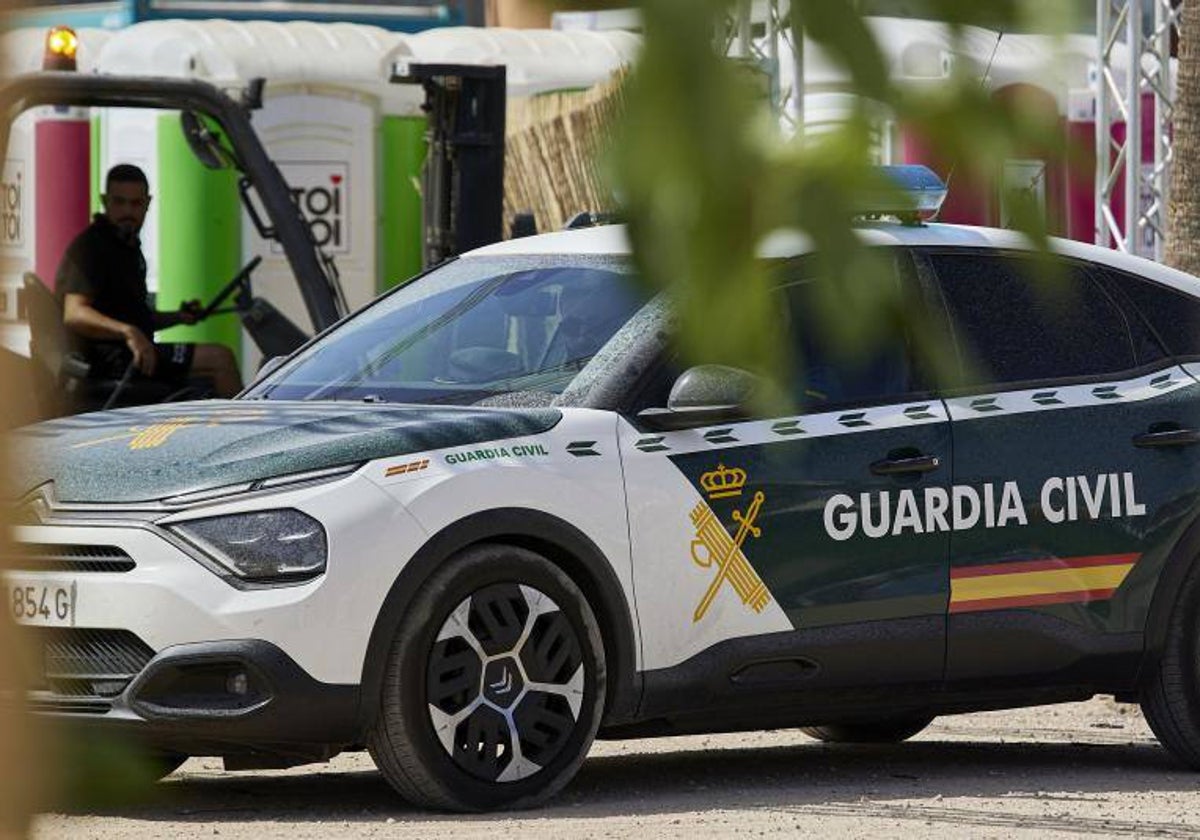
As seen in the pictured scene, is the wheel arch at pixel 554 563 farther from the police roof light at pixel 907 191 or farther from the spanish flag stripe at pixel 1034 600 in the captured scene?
the police roof light at pixel 907 191

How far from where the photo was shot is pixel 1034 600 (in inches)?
284

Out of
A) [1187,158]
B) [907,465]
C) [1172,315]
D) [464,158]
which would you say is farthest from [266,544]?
[1187,158]

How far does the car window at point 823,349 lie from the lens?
3.32 feet

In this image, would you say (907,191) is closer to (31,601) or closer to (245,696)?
(31,601)

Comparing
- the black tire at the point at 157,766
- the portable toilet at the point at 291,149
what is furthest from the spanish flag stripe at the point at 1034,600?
the portable toilet at the point at 291,149

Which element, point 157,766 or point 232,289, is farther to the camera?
point 232,289

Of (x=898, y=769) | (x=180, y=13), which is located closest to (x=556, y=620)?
(x=898, y=769)

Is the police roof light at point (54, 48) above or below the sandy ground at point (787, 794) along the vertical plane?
above

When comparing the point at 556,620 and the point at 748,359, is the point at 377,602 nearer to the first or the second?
the point at 556,620

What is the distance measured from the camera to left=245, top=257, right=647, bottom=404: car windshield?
699cm

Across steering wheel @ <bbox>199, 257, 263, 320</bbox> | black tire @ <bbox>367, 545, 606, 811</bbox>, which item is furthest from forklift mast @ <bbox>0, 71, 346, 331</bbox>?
black tire @ <bbox>367, 545, 606, 811</bbox>

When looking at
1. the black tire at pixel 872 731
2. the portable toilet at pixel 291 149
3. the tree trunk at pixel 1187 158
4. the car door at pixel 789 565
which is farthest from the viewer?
the portable toilet at pixel 291 149

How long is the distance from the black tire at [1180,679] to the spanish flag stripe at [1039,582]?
241 millimetres

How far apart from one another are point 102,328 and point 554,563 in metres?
4.62
